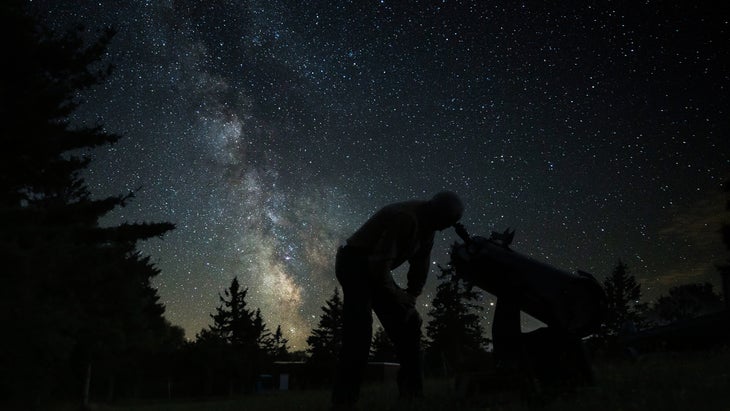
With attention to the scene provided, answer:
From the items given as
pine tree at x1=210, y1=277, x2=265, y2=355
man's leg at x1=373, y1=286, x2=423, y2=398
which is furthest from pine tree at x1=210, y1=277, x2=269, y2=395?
man's leg at x1=373, y1=286, x2=423, y2=398

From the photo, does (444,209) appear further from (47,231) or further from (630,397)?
(47,231)

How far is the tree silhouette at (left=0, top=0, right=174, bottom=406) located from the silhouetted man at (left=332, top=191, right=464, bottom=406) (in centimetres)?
1342

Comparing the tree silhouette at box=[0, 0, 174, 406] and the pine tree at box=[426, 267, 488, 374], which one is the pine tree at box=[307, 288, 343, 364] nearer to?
→ the pine tree at box=[426, 267, 488, 374]

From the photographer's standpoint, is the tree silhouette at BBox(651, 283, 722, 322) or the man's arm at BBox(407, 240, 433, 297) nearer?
the man's arm at BBox(407, 240, 433, 297)

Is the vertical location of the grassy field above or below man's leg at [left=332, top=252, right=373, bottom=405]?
below

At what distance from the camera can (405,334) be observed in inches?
202

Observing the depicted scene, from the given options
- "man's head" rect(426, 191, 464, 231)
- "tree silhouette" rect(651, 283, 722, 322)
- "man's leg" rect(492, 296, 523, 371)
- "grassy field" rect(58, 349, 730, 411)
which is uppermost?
"tree silhouette" rect(651, 283, 722, 322)

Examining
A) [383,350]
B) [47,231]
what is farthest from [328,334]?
[47,231]

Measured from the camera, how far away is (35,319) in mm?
16078

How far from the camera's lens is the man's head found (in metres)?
4.84

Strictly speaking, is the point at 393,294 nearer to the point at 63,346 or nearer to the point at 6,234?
the point at 6,234

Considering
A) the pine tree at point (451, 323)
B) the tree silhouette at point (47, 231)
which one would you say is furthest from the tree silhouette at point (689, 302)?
the tree silhouette at point (47, 231)

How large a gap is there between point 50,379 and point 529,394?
2535cm

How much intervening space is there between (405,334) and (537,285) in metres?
1.34
